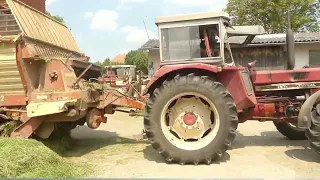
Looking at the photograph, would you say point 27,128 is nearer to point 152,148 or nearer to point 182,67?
point 152,148

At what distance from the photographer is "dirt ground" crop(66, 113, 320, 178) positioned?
4633 millimetres

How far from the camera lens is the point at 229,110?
5.08 metres

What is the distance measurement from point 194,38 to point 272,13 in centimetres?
2098

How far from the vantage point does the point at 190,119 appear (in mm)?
5402

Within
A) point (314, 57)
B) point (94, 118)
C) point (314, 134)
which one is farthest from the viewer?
point (314, 57)

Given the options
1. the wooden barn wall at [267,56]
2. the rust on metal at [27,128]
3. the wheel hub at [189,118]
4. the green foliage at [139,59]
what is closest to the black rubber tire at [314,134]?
the wheel hub at [189,118]

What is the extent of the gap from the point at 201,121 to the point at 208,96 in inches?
19.1

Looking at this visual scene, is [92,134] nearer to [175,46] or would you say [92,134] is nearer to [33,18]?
[33,18]

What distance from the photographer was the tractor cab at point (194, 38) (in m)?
5.46

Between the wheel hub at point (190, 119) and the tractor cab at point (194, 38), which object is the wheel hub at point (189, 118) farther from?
the tractor cab at point (194, 38)

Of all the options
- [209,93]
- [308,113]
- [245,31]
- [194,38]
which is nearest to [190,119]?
[209,93]

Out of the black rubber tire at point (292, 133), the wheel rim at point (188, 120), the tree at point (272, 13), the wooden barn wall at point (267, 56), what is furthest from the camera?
the tree at point (272, 13)

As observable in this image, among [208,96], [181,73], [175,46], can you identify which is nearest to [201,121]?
[208,96]

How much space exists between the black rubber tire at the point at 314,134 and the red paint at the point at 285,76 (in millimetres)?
1176
